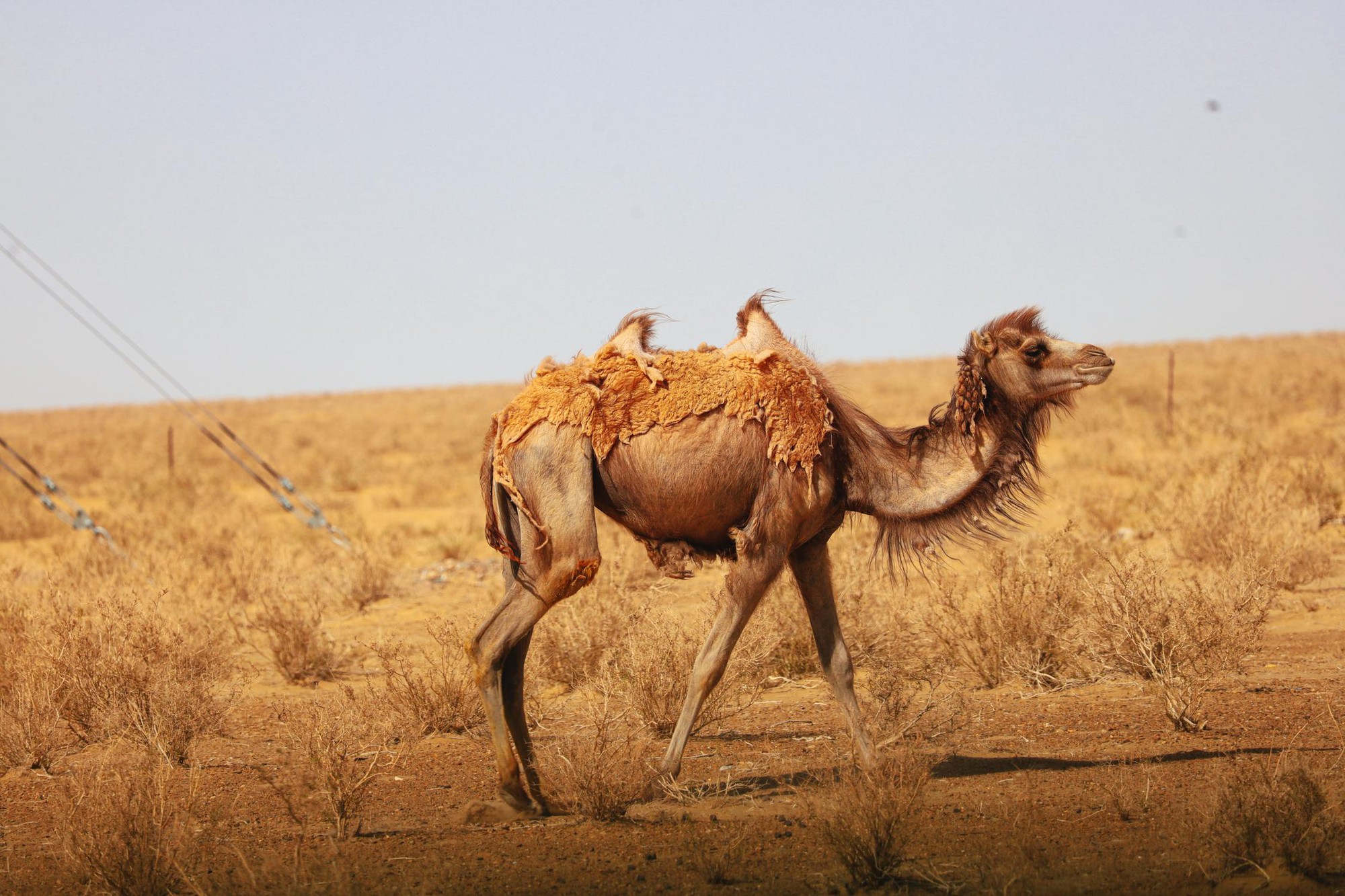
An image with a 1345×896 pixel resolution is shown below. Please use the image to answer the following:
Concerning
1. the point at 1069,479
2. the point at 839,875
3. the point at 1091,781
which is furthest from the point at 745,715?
the point at 1069,479

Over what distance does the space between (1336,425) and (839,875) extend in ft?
86.6

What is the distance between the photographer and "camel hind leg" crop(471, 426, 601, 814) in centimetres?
611

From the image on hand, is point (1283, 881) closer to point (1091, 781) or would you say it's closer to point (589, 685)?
point (1091, 781)

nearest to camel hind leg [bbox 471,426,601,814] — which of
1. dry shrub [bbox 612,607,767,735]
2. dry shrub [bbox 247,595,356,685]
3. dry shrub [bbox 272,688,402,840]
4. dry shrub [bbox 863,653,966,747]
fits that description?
dry shrub [bbox 272,688,402,840]

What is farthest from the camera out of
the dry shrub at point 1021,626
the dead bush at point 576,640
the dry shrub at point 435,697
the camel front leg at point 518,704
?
the dead bush at point 576,640

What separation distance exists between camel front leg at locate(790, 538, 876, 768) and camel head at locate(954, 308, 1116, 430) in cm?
105

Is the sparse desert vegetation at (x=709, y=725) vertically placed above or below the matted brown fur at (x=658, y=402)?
below

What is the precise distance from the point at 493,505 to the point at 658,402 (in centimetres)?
100

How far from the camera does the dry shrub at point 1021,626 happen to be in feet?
29.4

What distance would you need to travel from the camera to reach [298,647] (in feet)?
33.8

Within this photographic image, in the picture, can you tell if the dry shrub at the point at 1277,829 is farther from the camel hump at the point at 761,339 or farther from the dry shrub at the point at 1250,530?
the dry shrub at the point at 1250,530

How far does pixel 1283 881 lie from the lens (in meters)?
4.71

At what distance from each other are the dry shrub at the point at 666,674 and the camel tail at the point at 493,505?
1569 mm

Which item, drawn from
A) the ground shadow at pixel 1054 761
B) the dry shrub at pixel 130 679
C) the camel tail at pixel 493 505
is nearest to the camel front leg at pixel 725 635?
the camel tail at pixel 493 505
